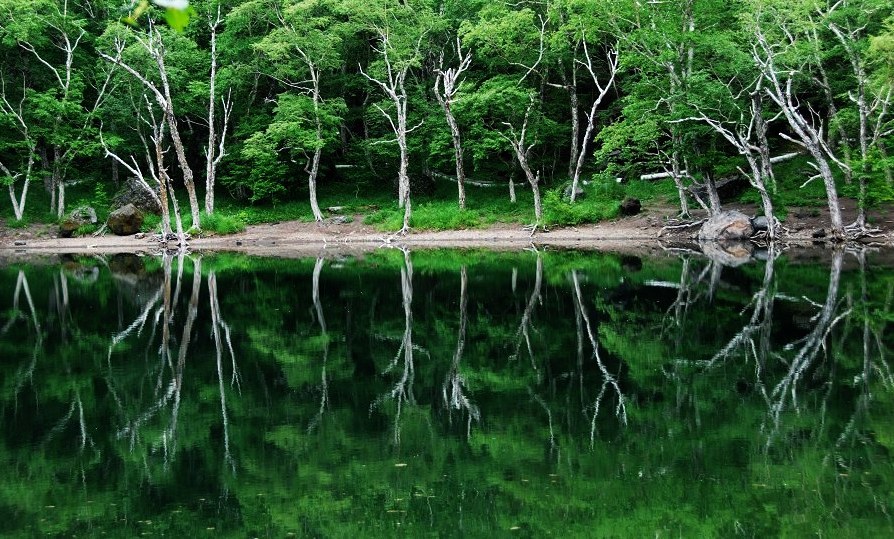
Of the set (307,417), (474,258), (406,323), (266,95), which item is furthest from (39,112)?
(307,417)

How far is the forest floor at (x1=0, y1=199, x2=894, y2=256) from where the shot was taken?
113ft

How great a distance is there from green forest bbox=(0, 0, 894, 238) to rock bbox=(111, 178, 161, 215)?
1.02 ft

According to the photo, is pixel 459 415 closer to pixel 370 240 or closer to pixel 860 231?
pixel 860 231

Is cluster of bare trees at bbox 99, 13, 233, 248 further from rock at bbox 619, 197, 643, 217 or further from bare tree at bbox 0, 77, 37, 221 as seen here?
rock at bbox 619, 197, 643, 217

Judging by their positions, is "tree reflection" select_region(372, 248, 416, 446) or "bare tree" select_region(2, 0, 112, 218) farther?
"bare tree" select_region(2, 0, 112, 218)

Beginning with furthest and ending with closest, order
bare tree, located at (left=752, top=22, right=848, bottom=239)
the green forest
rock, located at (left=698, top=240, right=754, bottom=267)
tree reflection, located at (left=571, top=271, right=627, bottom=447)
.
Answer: the green forest, bare tree, located at (left=752, top=22, right=848, bottom=239), rock, located at (left=698, top=240, right=754, bottom=267), tree reflection, located at (left=571, top=271, right=627, bottom=447)

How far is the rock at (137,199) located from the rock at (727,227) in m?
28.5

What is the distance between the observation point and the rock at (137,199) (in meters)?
45.2

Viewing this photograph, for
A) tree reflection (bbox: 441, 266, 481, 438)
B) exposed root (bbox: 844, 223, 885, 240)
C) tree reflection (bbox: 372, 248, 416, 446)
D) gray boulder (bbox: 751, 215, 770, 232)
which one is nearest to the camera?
tree reflection (bbox: 441, 266, 481, 438)

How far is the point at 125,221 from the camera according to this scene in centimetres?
4262

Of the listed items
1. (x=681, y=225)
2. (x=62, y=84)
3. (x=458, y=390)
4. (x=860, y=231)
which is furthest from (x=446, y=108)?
(x=458, y=390)

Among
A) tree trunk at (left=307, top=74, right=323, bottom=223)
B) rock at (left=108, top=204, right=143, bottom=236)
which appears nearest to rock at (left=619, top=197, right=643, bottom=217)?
tree trunk at (left=307, top=74, right=323, bottom=223)

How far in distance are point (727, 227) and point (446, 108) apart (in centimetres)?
1463

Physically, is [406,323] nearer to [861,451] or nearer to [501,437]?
[501,437]
